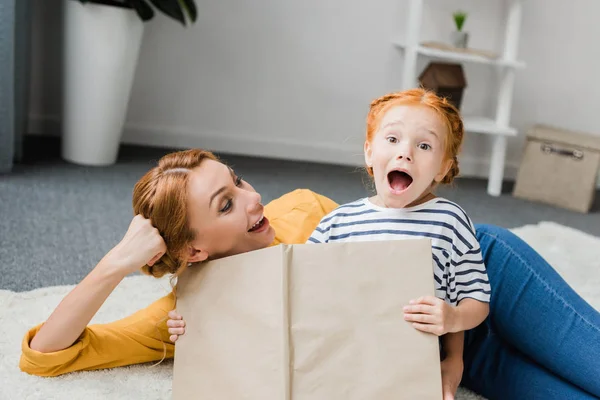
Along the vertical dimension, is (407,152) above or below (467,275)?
above

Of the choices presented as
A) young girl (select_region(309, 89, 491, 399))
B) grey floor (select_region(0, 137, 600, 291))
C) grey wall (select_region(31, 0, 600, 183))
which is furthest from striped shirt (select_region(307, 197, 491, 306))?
grey wall (select_region(31, 0, 600, 183))

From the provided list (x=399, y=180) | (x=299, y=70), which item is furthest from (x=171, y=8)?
(x=399, y=180)

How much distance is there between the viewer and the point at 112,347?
1.16 m

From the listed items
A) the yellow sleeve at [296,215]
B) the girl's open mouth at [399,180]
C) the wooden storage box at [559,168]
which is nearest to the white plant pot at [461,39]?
the wooden storage box at [559,168]

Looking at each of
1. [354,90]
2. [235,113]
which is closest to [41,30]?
[235,113]

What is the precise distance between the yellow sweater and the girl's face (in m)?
0.34

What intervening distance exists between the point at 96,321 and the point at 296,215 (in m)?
0.42

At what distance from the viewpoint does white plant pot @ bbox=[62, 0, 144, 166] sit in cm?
252

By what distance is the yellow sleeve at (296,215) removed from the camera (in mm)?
1325

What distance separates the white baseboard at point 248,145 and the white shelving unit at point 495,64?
0.26m

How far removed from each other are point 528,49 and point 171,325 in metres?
2.57

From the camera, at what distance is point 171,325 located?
102 centimetres

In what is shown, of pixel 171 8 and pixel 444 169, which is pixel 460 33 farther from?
pixel 444 169

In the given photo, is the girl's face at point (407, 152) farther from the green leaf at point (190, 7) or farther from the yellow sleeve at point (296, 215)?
the green leaf at point (190, 7)
